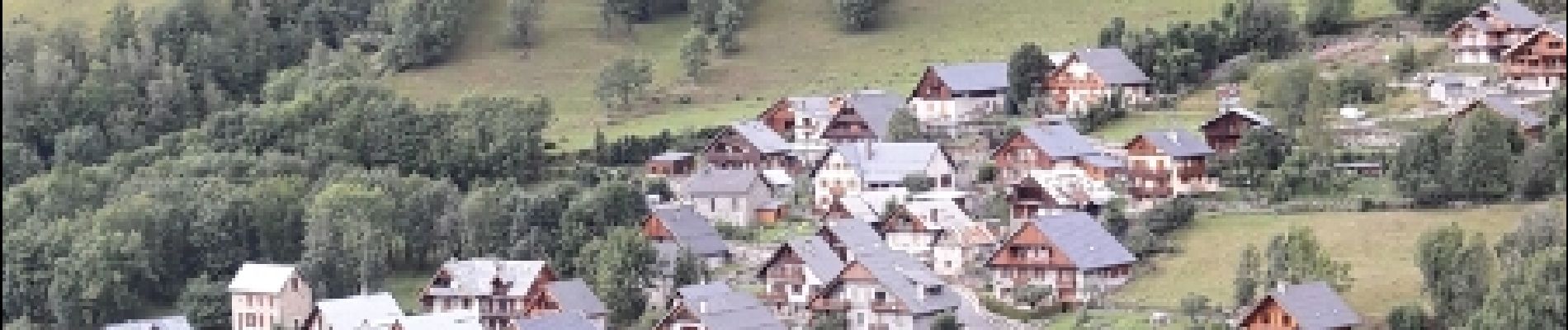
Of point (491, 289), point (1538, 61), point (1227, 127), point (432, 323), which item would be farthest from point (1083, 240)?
point (1538, 61)

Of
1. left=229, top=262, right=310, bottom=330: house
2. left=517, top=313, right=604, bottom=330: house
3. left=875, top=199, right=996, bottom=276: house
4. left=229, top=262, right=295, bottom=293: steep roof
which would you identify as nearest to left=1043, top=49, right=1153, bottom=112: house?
left=875, top=199, right=996, bottom=276: house

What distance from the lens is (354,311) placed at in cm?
11112

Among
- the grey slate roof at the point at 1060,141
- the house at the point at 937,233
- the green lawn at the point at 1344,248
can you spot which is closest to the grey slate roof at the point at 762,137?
the grey slate roof at the point at 1060,141

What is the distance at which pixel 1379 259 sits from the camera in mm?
101750

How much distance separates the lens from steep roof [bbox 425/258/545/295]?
374 ft

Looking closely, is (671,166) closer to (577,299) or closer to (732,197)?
(732,197)

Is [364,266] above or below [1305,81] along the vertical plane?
below

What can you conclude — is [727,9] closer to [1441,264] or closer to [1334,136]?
[1334,136]

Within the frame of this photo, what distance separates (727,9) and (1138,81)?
3297 cm

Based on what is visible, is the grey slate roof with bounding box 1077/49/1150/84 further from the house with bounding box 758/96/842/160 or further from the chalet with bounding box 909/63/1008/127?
the house with bounding box 758/96/842/160

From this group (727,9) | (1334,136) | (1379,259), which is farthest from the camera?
(727,9)

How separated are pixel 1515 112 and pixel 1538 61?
890 cm

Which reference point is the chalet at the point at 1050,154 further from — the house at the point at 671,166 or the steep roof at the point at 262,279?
the steep roof at the point at 262,279

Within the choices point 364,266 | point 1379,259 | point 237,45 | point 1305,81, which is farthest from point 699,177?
point 237,45
